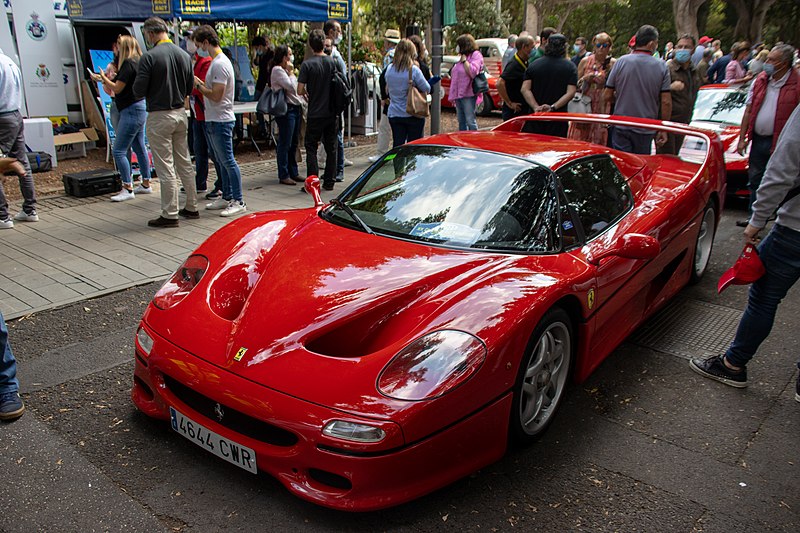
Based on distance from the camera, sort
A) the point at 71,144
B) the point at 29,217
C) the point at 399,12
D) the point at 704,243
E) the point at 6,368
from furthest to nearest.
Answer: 1. the point at 399,12
2. the point at 71,144
3. the point at 29,217
4. the point at 704,243
5. the point at 6,368

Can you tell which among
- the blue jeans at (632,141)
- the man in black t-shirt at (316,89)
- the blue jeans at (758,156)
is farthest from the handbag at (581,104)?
the man in black t-shirt at (316,89)

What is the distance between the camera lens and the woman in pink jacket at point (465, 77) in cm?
939

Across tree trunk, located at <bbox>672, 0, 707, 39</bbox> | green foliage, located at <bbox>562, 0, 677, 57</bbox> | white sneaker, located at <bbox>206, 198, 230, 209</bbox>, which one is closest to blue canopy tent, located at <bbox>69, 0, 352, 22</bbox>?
white sneaker, located at <bbox>206, 198, 230, 209</bbox>

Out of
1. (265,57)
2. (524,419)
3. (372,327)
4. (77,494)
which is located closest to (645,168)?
(524,419)

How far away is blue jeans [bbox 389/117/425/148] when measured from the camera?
8453 mm

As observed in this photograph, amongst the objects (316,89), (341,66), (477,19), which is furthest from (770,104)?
(477,19)

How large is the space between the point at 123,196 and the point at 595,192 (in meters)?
5.77

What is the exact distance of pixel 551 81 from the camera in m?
7.61

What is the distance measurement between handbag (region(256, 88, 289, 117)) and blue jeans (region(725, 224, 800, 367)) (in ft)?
20.3

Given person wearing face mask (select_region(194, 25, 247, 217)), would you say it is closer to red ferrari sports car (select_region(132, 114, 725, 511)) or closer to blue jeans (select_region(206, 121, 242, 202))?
blue jeans (select_region(206, 121, 242, 202))

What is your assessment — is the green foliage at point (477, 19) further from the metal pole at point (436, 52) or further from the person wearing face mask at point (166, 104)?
the person wearing face mask at point (166, 104)

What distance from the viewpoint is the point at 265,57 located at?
Result: 9.77m

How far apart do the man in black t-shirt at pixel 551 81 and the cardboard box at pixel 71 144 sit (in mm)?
6775

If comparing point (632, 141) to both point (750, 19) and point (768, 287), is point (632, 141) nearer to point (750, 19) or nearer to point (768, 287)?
point (768, 287)
